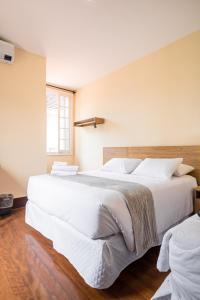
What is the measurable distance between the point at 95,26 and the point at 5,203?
9.52ft

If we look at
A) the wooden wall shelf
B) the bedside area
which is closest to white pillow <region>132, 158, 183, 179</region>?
the bedside area

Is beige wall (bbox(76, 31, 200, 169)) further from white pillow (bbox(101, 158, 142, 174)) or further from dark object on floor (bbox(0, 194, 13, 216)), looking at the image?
dark object on floor (bbox(0, 194, 13, 216))

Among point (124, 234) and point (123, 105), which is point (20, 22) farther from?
point (124, 234)

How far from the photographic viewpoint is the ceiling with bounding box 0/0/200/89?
217 centimetres

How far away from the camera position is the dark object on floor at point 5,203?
275 centimetres

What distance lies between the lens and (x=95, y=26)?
2.52 metres

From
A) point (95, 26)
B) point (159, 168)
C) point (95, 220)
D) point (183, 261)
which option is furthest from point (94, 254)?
point (95, 26)

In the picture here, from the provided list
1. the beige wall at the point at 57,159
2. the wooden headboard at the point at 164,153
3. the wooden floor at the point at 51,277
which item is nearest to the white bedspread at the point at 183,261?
the wooden floor at the point at 51,277

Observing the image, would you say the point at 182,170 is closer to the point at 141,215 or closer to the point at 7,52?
the point at 141,215

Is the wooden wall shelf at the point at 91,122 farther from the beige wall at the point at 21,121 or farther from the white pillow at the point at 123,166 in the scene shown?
the white pillow at the point at 123,166

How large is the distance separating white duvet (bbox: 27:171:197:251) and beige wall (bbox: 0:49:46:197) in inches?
39.2

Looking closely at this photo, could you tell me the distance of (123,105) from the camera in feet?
12.0

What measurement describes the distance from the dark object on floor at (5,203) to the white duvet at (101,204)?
0.73 m

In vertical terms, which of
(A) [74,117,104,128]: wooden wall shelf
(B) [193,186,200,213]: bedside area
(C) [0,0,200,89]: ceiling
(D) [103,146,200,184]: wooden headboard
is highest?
(C) [0,0,200,89]: ceiling
